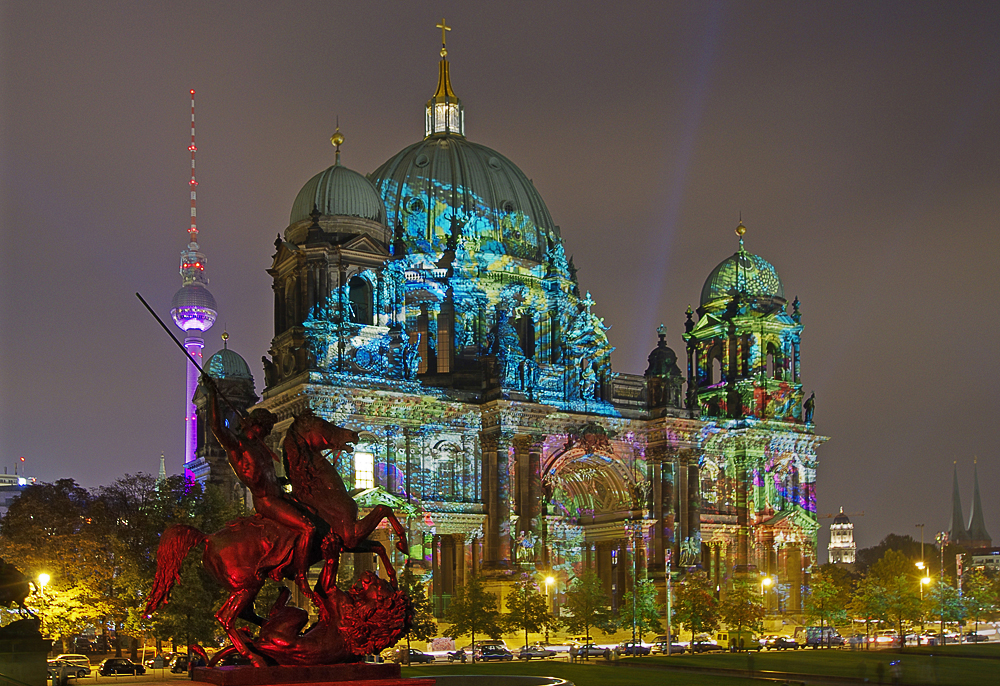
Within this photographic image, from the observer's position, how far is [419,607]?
77062 mm

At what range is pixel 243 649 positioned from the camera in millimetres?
21125

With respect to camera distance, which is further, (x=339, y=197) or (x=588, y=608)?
(x=339, y=197)

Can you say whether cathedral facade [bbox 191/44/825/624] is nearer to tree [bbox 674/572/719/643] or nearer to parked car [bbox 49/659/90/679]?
tree [bbox 674/572/719/643]

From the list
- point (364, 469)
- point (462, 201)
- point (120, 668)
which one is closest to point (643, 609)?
point (364, 469)

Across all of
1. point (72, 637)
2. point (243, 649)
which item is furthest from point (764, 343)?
point (243, 649)

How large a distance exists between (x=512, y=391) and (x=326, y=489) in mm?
69244

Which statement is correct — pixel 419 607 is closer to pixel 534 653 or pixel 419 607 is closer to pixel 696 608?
pixel 534 653

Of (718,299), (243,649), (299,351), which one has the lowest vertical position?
(243,649)

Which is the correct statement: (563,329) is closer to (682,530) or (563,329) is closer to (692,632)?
(682,530)

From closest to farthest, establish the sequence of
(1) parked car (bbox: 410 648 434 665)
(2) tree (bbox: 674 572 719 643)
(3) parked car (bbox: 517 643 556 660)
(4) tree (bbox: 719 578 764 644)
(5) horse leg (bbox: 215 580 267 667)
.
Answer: (5) horse leg (bbox: 215 580 267 667), (1) parked car (bbox: 410 648 434 665), (3) parked car (bbox: 517 643 556 660), (4) tree (bbox: 719 578 764 644), (2) tree (bbox: 674 572 719 643)

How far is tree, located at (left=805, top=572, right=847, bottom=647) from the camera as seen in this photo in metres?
96.6

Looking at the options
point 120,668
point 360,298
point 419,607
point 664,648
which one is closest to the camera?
point 120,668

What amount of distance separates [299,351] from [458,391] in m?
12.2

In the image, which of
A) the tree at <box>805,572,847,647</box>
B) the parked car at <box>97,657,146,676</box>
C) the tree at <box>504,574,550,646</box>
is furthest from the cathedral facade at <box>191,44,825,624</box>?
the parked car at <box>97,657,146,676</box>
